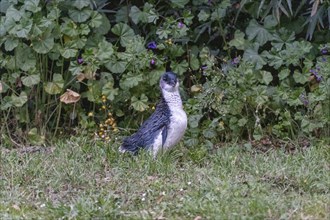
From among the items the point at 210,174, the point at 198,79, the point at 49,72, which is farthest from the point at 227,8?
the point at 210,174

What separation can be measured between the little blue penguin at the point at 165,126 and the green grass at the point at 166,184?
0.11m

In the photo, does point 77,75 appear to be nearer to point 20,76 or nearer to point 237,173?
point 20,76

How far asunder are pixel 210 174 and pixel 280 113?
61.9 inches

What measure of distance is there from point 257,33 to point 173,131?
159 centimetres

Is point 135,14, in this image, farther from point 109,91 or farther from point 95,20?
point 109,91

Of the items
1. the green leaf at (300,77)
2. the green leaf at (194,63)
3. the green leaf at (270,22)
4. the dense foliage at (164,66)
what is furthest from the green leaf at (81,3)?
the green leaf at (300,77)

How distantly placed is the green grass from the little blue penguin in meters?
0.11

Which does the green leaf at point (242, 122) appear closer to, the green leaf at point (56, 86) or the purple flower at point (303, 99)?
the purple flower at point (303, 99)

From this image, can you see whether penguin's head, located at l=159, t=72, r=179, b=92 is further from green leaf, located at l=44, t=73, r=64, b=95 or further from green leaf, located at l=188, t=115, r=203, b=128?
green leaf, located at l=44, t=73, r=64, b=95

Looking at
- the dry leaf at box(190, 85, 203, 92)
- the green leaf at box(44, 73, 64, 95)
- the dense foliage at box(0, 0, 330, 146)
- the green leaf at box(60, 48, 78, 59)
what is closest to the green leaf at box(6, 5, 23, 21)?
the dense foliage at box(0, 0, 330, 146)

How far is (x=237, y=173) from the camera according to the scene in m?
5.85

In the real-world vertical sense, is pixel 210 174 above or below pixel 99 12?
below

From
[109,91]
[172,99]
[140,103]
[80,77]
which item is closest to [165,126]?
[172,99]

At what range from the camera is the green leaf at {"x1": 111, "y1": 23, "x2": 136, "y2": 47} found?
23.8 feet
